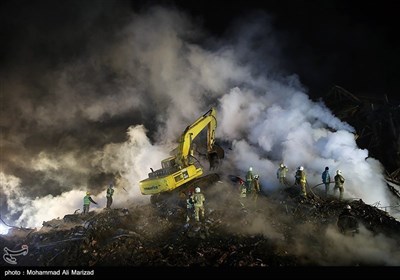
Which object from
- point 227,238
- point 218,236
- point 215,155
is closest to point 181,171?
point 215,155

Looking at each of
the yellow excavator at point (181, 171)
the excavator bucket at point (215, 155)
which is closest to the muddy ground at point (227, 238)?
the yellow excavator at point (181, 171)

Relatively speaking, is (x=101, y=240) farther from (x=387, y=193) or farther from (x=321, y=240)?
(x=387, y=193)

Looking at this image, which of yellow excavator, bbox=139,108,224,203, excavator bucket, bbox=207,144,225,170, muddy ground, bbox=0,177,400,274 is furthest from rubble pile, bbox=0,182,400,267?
excavator bucket, bbox=207,144,225,170

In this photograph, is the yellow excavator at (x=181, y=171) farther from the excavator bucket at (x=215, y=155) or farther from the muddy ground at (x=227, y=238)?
the excavator bucket at (x=215, y=155)

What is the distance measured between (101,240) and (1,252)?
4377 millimetres

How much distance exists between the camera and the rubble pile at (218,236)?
9.88 m

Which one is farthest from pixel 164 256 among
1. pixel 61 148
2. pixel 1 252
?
pixel 61 148

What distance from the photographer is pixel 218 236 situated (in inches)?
446

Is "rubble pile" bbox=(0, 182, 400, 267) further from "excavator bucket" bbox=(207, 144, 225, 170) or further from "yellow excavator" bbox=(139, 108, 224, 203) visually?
"excavator bucket" bbox=(207, 144, 225, 170)

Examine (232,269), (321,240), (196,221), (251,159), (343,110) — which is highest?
(343,110)

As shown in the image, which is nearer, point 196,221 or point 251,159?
point 196,221

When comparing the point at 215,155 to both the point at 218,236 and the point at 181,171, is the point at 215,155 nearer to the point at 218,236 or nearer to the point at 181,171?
the point at 181,171

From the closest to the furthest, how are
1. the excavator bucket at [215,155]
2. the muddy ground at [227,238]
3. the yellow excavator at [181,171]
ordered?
1. the muddy ground at [227,238]
2. the yellow excavator at [181,171]
3. the excavator bucket at [215,155]

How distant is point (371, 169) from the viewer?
1691 cm
